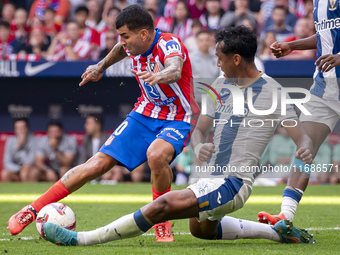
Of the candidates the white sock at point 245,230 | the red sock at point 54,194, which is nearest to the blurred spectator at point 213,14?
the red sock at point 54,194

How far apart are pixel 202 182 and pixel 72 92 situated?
10.3m

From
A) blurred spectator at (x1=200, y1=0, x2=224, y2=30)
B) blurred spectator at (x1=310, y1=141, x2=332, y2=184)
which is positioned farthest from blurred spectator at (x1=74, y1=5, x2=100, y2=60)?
blurred spectator at (x1=310, y1=141, x2=332, y2=184)

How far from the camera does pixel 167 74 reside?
4.70 m

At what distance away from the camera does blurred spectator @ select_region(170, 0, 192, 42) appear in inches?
513

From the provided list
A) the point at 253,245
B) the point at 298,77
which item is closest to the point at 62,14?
the point at 298,77

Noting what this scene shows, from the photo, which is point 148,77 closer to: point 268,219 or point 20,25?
point 268,219

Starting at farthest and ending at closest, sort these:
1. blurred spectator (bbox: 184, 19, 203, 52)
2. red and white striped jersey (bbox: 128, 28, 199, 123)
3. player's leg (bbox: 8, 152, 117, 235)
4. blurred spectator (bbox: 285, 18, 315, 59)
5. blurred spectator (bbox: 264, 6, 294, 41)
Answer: blurred spectator (bbox: 264, 6, 294, 41) → blurred spectator (bbox: 184, 19, 203, 52) → blurred spectator (bbox: 285, 18, 315, 59) → red and white striped jersey (bbox: 128, 28, 199, 123) → player's leg (bbox: 8, 152, 117, 235)

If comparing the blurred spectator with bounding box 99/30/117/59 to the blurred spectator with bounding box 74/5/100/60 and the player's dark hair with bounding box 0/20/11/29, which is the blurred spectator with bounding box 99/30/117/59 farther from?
the player's dark hair with bounding box 0/20/11/29

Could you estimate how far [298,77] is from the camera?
1219 centimetres

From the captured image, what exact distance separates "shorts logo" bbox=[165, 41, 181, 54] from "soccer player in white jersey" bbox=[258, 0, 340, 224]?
929mm

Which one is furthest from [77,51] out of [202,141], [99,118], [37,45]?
[202,141]

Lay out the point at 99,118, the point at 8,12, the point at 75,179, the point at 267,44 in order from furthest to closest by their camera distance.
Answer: the point at 8,12
the point at 99,118
the point at 267,44
the point at 75,179

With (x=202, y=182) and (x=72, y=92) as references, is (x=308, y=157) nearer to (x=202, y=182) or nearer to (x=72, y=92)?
(x=202, y=182)

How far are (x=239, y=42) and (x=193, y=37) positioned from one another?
791 centimetres
